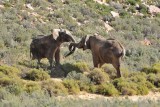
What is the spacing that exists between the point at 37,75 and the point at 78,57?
6.45 meters

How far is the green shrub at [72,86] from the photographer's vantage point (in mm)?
15594

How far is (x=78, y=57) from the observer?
2270cm

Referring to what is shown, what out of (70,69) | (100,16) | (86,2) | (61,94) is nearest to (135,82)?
(70,69)

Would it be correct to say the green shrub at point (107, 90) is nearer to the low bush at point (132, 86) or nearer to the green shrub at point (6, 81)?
the low bush at point (132, 86)

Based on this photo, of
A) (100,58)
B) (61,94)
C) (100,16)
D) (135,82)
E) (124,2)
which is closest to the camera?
(61,94)

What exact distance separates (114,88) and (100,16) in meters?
22.6

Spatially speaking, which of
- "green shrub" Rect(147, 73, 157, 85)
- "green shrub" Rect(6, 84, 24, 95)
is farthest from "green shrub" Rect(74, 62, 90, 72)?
"green shrub" Rect(6, 84, 24, 95)

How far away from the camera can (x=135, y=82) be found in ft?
56.9

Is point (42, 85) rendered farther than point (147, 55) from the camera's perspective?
No

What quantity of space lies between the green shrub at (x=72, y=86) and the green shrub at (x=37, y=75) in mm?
829

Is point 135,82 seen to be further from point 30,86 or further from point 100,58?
point 30,86

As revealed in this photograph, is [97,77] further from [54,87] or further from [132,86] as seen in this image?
[54,87]

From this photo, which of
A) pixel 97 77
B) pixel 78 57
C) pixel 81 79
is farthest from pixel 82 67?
pixel 78 57

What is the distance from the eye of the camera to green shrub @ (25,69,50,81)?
16.4 m
